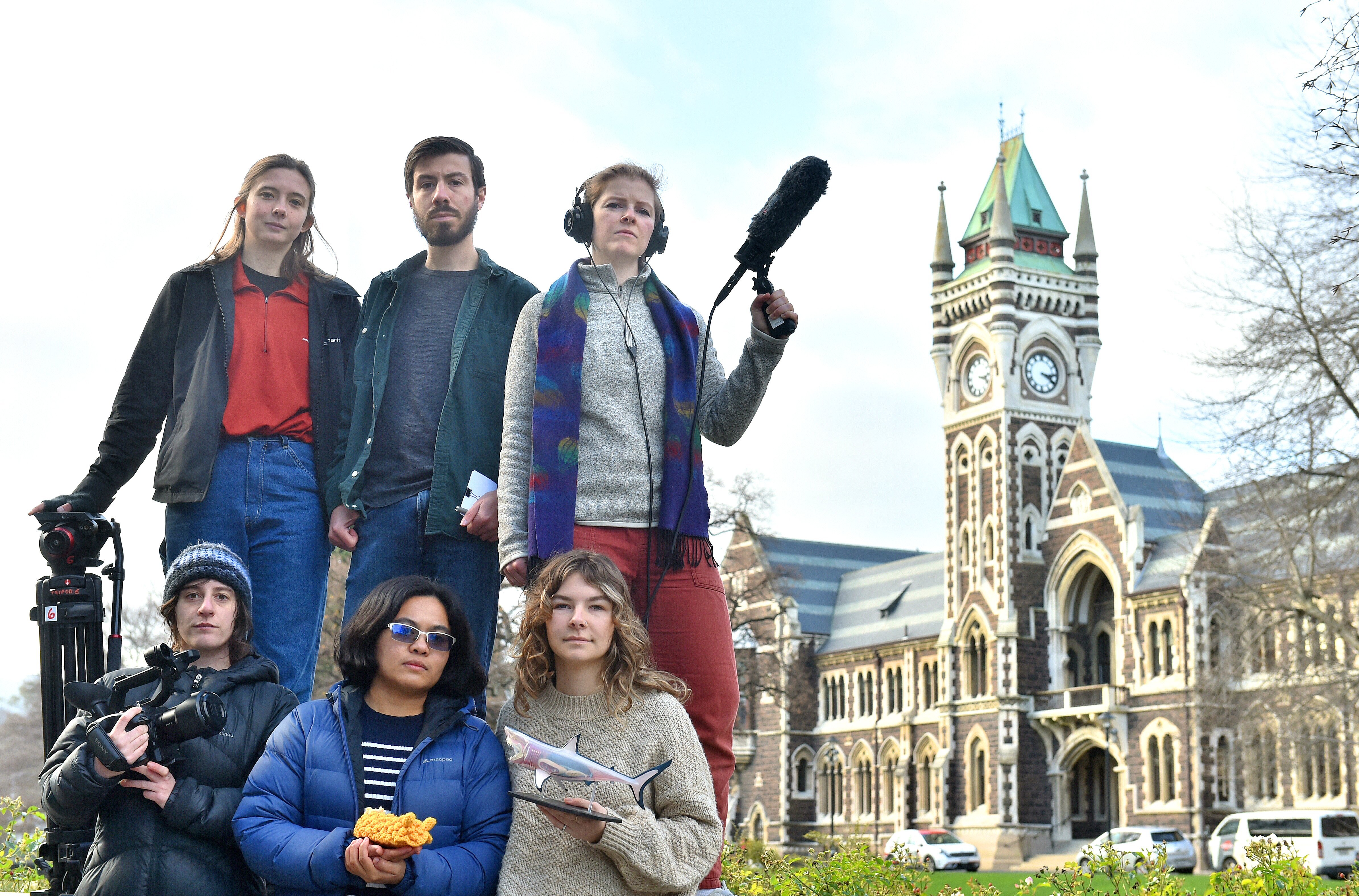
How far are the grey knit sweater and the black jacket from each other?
0.77 metres

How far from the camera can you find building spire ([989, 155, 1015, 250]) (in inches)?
1806

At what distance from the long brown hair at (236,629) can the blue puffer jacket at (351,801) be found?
0.41m

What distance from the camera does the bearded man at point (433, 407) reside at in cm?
434

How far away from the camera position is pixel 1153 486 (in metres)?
42.8

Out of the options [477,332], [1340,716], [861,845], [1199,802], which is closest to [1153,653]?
[1199,802]

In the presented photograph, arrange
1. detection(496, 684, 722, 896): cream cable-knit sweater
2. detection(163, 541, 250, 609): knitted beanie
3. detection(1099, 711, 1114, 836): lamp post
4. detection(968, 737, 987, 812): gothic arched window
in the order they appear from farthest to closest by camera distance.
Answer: detection(968, 737, 987, 812): gothic arched window < detection(1099, 711, 1114, 836): lamp post < detection(163, 541, 250, 609): knitted beanie < detection(496, 684, 722, 896): cream cable-knit sweater

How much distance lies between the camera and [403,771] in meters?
3.64

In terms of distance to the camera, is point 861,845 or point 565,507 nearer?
point 565,507

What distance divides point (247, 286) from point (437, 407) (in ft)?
2.72

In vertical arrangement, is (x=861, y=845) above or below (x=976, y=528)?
below

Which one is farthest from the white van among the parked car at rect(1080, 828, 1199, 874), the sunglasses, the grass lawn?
the sunglasses

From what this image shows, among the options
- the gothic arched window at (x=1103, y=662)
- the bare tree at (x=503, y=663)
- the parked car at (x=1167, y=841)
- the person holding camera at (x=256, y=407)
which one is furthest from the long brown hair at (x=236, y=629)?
the gothic arched window at (x=1103, y=662)

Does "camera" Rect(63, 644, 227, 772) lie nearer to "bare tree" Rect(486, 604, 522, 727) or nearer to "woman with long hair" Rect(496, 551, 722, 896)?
"woman with long hair" Rect(496, 551, 722, 896)

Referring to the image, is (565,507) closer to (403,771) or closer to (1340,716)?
(403,771)
